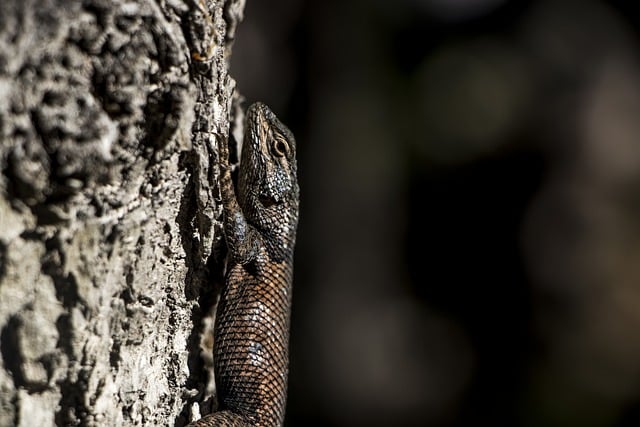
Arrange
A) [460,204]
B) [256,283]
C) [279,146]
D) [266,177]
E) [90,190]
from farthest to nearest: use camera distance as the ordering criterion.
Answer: [460,204]
[279,146]
[266,177]
[256,283]
[90,190]

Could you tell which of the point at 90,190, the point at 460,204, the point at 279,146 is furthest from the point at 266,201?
the point at 460,204

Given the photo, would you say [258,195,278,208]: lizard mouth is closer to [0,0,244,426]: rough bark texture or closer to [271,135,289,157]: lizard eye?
[271,135,289,157]: lizard eye

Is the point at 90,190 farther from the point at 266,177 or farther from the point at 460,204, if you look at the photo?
the point at 460,204

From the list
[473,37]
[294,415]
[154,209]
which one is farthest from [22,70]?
[473,37]

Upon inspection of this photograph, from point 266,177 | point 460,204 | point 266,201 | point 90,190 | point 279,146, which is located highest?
point 460,204

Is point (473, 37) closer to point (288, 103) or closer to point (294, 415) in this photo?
point (288, 103)

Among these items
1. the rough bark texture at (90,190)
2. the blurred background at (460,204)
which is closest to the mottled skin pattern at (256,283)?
the rough bark texture at (90,190)

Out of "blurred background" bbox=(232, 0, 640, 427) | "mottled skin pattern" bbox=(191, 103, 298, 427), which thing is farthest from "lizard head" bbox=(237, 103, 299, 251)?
"blurred background" bbox=(232, 0, 640, 427)
